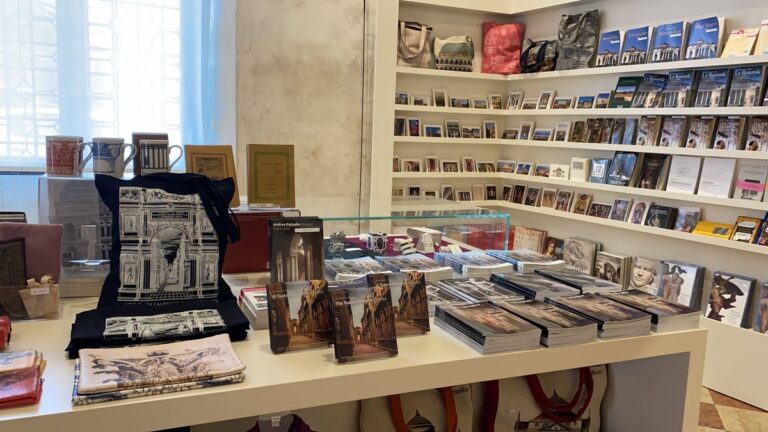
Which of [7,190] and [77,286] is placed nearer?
[77,286]

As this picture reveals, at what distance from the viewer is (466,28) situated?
503 centimetres

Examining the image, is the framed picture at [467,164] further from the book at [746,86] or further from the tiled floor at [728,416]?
the tiled floor at [728,416]

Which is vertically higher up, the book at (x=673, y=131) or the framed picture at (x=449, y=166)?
the book at (x=673, y=131)

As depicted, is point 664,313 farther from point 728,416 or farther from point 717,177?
point 717,177

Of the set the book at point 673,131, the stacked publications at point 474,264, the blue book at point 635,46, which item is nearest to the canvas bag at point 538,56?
the blue book at point 635,46

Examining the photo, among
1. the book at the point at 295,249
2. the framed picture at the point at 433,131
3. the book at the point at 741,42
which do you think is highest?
the book at the point at 741,42

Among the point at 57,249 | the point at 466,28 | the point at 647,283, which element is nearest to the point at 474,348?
the point at 57,249

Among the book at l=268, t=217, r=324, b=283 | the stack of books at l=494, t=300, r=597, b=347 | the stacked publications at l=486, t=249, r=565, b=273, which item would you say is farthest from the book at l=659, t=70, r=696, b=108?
the book at l=268, t=217, r=324, b=283

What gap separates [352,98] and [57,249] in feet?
10.2

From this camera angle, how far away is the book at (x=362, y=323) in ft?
4.68

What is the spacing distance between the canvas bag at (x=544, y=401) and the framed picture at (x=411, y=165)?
2.90 metres

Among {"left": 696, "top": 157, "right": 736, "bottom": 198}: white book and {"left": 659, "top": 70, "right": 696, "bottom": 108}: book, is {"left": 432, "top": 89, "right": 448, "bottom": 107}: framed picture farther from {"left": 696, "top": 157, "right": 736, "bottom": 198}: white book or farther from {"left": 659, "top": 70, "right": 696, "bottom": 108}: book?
{"left": 696, "top": 157, "right": 736, "bottom": 198}: white book

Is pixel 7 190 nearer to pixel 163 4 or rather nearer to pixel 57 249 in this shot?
pixel 163 4

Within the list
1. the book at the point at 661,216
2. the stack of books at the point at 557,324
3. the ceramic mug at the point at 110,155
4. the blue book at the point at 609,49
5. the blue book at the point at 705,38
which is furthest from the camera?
the blue book at the point at 609,49
